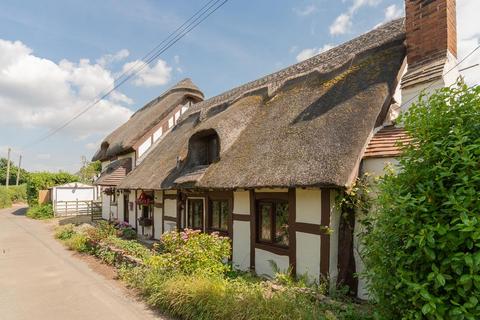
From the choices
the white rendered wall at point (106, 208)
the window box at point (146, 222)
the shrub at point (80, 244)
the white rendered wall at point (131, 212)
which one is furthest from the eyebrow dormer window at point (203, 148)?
the white rendered wall at point (106, 208)

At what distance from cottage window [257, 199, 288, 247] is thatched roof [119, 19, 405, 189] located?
1038 mm

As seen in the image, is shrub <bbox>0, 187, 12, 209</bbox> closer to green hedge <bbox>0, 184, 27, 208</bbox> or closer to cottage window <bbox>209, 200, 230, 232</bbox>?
green hedge <bbox>0, 184, 27, 208</bbox>

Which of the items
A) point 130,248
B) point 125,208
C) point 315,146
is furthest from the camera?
point 125,208

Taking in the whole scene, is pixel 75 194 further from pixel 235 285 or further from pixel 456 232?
pixel 456 232

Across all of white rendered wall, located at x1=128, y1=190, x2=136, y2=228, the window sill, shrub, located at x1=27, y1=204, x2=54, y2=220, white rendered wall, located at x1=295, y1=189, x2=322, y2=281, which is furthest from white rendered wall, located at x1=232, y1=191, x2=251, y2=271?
shrub, located at x1=27, y1=204, x2=54, y2=220

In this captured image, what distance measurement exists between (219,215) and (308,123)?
4375 millimetres

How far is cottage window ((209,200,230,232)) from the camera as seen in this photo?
1002 cm

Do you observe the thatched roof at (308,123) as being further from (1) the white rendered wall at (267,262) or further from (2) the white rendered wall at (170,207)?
(1) the white rendered wall at (267,262)

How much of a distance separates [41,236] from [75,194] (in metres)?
12.4

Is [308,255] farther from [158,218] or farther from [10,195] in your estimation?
[10,195]

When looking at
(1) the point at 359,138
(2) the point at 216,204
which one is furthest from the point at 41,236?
(1) the point at 359,138

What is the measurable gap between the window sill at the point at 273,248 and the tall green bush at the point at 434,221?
3.69 m

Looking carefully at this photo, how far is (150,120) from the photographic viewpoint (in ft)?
58.9

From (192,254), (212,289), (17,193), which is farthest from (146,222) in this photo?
(17,193)
